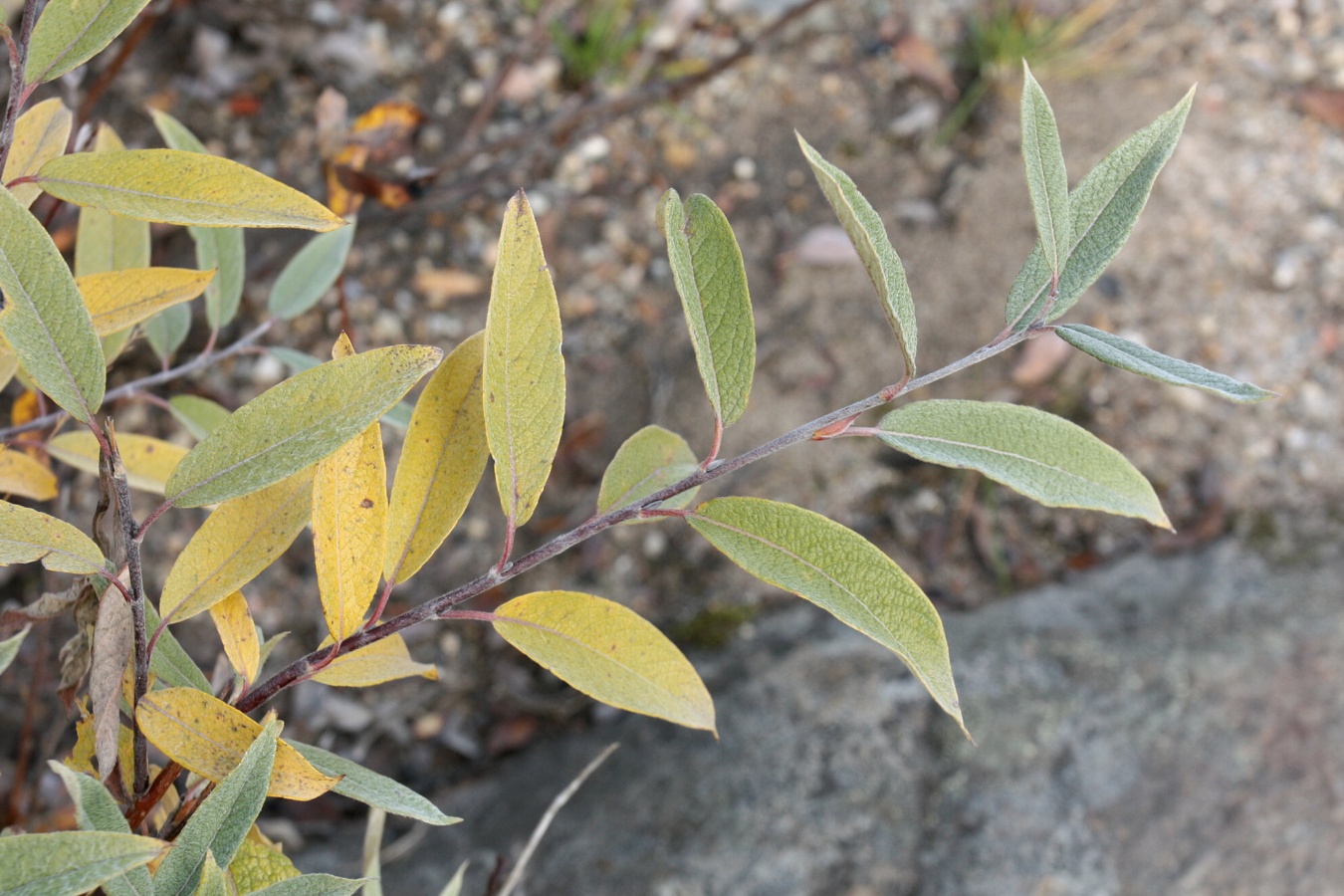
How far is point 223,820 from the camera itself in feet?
1.68

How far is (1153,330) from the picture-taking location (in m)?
1.98

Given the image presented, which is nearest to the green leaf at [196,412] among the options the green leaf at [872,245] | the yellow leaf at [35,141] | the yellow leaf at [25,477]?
the yellow leaf at [25,477]

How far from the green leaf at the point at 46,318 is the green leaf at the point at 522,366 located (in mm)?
183

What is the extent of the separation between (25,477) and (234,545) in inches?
9.8

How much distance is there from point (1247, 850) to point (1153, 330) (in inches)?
42.5

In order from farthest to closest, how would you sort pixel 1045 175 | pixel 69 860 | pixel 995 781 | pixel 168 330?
1. pixel 995 781
2. pixel 168 330
3. pixel 1045 175
4. pixel 69 860

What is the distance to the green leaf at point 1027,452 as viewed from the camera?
51cm

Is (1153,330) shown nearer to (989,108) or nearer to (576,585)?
(989,108)

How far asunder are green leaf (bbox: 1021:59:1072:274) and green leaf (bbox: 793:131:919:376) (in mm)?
78

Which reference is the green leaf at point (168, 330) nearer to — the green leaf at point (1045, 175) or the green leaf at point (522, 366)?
the green leaf at point (522, 366)

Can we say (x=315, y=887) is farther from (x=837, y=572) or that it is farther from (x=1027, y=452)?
(x=1027, y=452)

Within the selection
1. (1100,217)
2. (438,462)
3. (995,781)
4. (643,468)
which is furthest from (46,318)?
(995,781)

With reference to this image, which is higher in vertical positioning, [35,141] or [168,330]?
[35,141]

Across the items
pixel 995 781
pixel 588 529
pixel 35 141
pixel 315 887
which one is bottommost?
pixel 995 781
